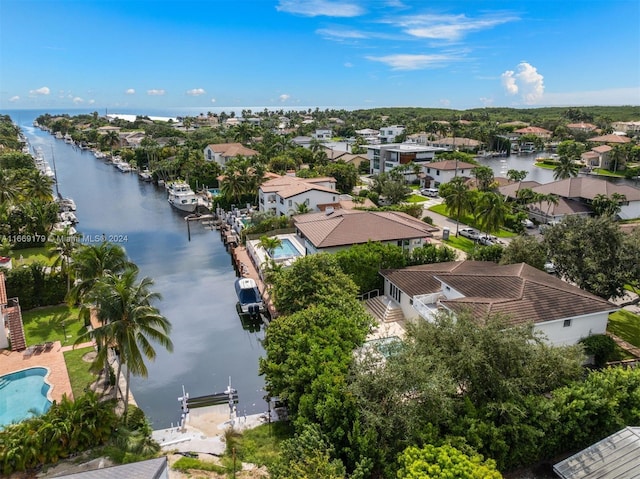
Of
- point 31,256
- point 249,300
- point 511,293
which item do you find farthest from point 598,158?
point 31,256

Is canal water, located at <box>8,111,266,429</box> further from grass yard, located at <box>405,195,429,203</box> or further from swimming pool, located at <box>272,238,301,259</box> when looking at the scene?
grass yard, located at <box>405,195,429,203</box>

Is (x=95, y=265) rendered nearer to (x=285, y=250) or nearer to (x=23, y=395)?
(x=23, y=395)

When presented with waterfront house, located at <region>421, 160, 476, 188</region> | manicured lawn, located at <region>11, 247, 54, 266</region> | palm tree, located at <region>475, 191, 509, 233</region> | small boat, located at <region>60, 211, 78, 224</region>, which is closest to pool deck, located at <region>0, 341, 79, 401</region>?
manicured lawn, located at <region>11, 247, 54, 266</region>

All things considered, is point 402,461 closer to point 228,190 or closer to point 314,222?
point 314,222

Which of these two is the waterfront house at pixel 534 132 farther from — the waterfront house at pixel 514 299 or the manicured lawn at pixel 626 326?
the waterfront house at pixel 514 299

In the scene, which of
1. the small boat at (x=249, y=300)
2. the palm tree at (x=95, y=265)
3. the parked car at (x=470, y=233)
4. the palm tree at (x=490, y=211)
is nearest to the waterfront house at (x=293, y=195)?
the parked car at (x=470, y=233)

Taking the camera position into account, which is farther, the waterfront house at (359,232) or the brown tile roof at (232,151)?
the brown tile roof at (232,151)
